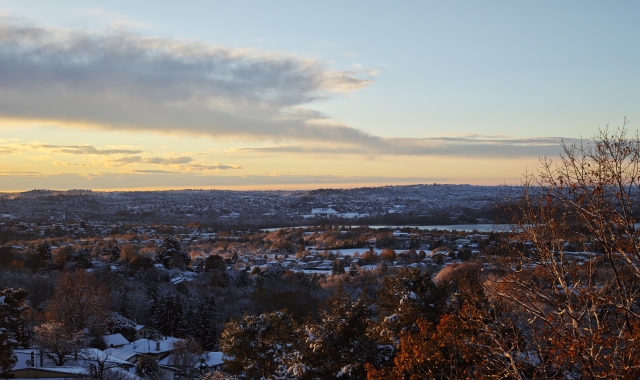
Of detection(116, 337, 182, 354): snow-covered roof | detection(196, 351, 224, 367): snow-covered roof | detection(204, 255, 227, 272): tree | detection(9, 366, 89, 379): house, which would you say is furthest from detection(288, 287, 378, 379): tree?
detection(204, 255, 227, 272): tree

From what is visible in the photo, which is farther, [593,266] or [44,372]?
[44,372]

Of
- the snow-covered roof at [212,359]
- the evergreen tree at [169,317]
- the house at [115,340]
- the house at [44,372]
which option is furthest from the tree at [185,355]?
the evergreen tree at [169,317]

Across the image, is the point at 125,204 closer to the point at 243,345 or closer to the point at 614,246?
the point at 243,345

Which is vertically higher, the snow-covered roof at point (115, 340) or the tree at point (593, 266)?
the tree at point (593, 266)

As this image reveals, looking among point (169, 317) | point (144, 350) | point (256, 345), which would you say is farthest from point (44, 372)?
point (169, 317)

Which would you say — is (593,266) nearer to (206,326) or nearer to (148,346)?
(148,346)

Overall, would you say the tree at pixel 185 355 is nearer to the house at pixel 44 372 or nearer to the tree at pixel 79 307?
the tree at pixel 79 307

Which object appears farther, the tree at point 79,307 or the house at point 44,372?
the tree at point 79,307

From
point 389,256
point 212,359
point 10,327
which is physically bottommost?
point 389,256

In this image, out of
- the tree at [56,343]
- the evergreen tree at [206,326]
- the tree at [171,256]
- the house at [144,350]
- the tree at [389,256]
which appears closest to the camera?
the tree at [56,343]

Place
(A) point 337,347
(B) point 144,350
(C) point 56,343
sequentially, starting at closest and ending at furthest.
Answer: (A) point 337,347, (C) point 56,343, (B) point 144,350

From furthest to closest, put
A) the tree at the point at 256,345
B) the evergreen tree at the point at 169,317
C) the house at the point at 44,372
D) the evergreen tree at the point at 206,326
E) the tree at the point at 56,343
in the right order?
the evergreen tree at the point at 169,317
the evergreen tree at the point at 206,326
the tree at the point at 56,343
the house at the point at 44,372
the tree at the point at 256,345

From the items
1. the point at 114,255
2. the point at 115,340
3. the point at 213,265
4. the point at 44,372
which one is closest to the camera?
the point at 44,372
